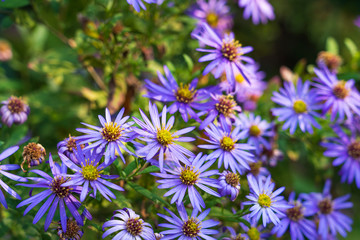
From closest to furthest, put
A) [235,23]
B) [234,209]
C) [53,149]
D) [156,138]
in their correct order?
[156,138]
[234,209]
[53,149]
[235,23]

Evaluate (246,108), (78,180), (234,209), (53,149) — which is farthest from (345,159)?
(53,149)

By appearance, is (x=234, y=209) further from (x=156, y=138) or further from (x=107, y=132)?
(x=107, y=132)

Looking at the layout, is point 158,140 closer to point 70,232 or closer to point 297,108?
point 70,232

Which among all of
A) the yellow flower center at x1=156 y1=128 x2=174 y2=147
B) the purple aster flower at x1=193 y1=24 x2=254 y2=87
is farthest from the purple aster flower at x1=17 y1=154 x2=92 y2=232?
the purple aster flower at x1=193 y1=24 x2=254 y2=87

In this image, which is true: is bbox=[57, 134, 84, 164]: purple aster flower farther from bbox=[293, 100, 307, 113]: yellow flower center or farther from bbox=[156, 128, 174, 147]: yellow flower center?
bbox=[293, 100, 307, 113]: yellow flower center

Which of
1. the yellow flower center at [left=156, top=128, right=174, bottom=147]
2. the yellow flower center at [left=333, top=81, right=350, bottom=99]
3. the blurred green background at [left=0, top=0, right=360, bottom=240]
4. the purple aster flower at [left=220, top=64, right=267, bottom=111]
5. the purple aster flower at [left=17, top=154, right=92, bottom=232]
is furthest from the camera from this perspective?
the purple aster flower at [left=220, top=64, right=267, bottom=111]

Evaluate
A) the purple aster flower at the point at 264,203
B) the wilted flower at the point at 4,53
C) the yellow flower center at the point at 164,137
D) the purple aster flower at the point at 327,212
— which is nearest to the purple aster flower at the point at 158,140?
the yellow flower center at the point at 164,137

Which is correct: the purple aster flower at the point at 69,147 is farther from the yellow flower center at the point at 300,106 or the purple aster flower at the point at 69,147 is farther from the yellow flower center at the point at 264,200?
the yellow flower center at the point at 300,106
